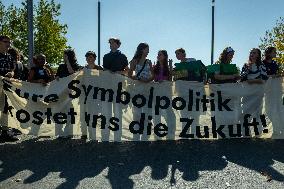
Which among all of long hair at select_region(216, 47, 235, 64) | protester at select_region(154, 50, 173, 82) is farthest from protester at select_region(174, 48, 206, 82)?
long hair at select_region(216, 47, 235, 64)

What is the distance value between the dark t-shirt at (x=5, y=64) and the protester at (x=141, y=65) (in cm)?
230

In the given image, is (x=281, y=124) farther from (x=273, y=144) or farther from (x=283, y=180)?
(x=283, y=180)

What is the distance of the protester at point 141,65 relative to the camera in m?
9.10

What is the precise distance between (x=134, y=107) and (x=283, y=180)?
3.66 m

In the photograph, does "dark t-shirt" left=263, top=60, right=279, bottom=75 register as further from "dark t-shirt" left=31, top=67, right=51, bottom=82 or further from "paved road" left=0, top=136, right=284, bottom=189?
"dark t-shirt" left=31, top=67, right=51, bottom=82

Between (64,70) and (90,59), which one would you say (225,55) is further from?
(64,70)

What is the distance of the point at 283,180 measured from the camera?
228 inches

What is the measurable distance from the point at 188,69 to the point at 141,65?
1.06 metres

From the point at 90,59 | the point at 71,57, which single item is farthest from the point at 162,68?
the point at 71,57

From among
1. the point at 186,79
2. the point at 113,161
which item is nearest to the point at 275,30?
the point at 186,79

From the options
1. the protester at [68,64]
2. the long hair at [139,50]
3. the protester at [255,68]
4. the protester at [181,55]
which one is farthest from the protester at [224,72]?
the protester at [68,64]

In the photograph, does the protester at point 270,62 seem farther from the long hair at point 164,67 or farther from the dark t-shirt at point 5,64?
the dark t-shirt at point 5,64

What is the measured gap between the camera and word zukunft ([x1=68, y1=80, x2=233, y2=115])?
8781mm

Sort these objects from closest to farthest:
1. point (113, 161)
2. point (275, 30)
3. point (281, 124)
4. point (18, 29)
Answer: point (113, 161) < point (281, 124) < point (18, 29) < point (275, 30)
